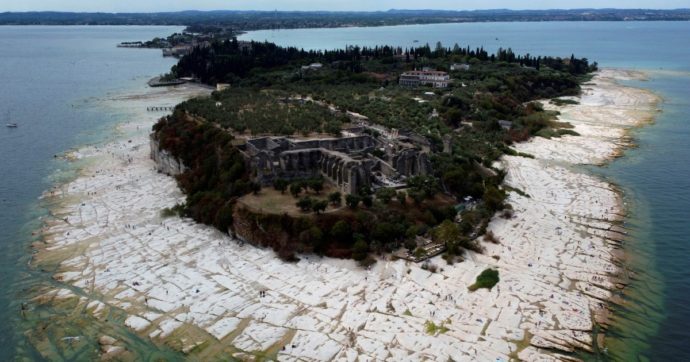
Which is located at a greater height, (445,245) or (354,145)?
(354,145)

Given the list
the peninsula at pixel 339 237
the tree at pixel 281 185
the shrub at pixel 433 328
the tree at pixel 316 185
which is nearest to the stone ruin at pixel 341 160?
the peninsula at pixel 339 237

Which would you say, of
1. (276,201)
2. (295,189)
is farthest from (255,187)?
(295,189)

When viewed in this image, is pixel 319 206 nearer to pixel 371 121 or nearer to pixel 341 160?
pixel 341 160

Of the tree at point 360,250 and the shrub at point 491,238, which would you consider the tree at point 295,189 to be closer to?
the tree at point 360,250

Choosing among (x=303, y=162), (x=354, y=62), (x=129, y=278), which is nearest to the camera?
(x=129, y=278)

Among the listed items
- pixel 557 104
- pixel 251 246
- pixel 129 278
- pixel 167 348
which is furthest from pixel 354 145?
pixel 557 104

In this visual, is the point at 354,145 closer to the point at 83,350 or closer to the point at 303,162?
the point at 303,162
